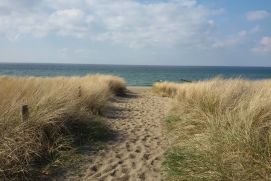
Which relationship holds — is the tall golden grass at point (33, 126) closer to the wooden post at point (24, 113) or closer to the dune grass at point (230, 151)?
the wooden post at point (24, 113)

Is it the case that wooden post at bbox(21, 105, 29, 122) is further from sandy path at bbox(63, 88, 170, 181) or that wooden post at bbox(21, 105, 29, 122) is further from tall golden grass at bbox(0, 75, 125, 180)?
sandy path at bbox(63, 88, 170, 181)

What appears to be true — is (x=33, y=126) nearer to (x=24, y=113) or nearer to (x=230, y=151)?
(x=24, y=113)

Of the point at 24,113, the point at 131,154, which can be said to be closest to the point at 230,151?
the point at 131,154

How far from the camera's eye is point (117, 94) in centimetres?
1988

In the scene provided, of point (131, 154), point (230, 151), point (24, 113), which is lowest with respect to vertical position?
point (131, 154)

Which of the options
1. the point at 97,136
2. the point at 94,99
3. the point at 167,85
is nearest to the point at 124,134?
the point at 97,136

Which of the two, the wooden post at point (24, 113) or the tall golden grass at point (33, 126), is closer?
the tall golden grass at point (33, 126)

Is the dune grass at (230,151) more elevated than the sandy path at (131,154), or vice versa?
the dune grass at (230,151)

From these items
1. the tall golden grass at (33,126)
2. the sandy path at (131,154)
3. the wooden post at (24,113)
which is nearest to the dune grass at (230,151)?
the sandy path at (131,154)

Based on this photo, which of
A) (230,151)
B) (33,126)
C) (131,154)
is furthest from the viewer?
(131,154)

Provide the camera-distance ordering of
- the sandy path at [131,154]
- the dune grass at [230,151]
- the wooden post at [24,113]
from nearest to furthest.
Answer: the dune grass at [230,151] < the sandy path at [131,154] < the wooden post at [24,113]

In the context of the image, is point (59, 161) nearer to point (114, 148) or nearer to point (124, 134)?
point (114, 148)

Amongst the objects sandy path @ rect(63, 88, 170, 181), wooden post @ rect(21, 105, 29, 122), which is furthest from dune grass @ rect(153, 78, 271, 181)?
wooden post @ rect(21, 105, 29, 122)

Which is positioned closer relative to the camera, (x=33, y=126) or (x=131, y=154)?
(x=33, y=126)
